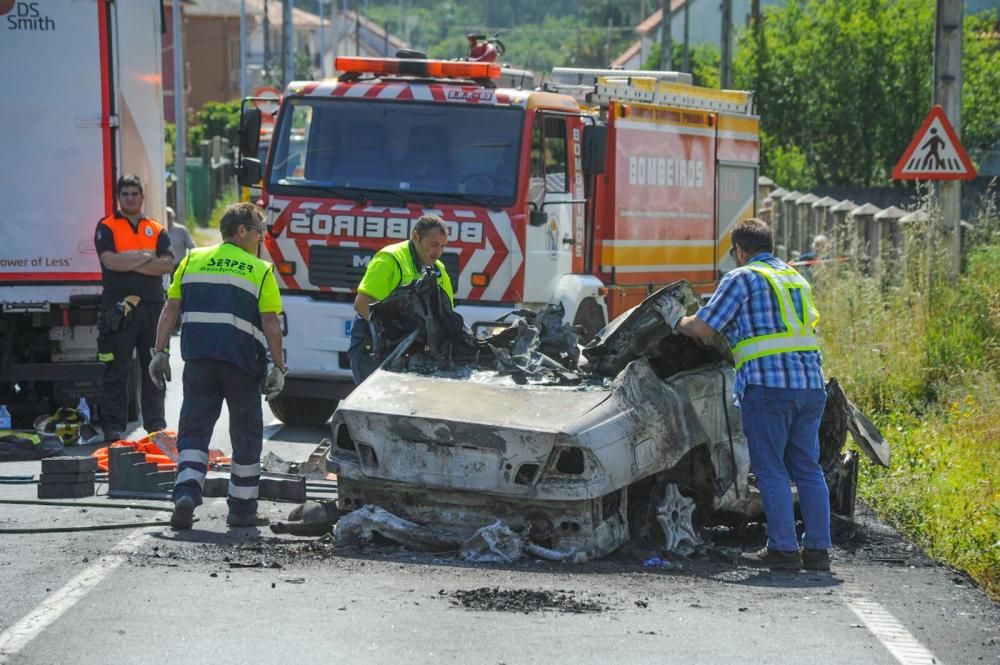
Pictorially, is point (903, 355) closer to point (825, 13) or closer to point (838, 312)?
point (838, 312)

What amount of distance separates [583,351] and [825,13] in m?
28.8

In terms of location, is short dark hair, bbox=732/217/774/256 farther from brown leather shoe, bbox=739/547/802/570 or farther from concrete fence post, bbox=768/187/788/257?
concrete fence post, bbox=768/187/788/257

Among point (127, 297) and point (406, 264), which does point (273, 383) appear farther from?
point (127, 297)

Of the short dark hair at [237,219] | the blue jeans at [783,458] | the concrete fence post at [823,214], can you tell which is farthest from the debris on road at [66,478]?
the concrete fence post at [823,214]

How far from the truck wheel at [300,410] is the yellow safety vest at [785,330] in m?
5.66

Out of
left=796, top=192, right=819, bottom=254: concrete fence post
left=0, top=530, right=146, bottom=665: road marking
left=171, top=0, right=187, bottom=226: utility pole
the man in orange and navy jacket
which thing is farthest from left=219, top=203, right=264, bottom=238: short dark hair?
left=171, top=0, right=187, bottom=226: utility pole

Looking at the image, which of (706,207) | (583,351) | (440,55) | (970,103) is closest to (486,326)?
(583,351)

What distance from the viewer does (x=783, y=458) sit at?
8.33 metres

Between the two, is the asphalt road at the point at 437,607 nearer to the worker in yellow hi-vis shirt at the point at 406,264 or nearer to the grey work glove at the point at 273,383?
the grey work glove at the point at 273,383

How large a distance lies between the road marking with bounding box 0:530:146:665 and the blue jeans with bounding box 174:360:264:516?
0.65m

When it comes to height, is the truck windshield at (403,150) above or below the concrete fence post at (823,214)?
above

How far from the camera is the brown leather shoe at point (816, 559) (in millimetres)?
8172

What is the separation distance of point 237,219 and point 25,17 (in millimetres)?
4220

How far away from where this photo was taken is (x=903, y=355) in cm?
1412
